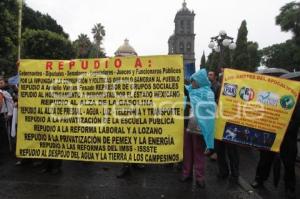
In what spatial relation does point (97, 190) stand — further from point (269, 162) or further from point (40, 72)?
point (269, 162)

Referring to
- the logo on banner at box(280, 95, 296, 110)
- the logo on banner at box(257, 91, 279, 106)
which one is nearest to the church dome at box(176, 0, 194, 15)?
the logo on banner at box(257, 91, 279, 106)

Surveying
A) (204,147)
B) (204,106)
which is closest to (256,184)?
(204,147)

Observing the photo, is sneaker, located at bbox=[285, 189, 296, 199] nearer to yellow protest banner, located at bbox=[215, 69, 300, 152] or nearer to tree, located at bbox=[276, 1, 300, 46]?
yellow protest banner, located at bbox=[215, 69, 300, 152]

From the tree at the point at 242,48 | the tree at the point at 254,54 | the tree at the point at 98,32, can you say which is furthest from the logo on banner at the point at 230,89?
the tree at the point at 98,32

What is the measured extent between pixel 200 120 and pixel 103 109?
4.65 feet

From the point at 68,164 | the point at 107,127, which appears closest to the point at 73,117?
the point at 107,127

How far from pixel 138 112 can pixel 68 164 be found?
8.28ft

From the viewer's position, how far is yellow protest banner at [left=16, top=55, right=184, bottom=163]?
7090 millimetres

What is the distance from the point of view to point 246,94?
7.46 m

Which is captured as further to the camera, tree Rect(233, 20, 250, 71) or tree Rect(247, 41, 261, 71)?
tree Rect(247, 41, 261, 71)

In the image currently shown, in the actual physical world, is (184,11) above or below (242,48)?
above

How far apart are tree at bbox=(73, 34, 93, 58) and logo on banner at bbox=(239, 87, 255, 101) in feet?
190

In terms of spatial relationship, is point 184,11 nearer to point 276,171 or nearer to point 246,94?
point 246,94

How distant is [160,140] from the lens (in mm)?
7055
